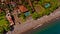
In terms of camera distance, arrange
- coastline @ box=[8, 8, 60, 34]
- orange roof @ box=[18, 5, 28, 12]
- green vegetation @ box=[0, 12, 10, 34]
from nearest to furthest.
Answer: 1. green vegetation @ box=[0, 12, 10, 34]
2. coastline @ box=[8, 8, 60, 34]
3. orange roof @ box=[18, 5, 28, 12]

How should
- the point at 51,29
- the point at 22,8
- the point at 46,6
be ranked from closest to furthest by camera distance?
the point at 51,29
the point at 46,6
the point at 22,8

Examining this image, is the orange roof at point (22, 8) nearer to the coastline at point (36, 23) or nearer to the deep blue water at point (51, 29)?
the coastline at point (36, 23)

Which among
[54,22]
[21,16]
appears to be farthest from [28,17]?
[54,22]

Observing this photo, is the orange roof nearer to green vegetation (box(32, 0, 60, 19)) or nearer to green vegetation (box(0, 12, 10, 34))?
green vegetation (box(32, 0, 60, 19))

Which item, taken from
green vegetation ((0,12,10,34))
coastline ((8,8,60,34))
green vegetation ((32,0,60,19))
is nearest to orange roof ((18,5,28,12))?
green vegetation ((32,0,60,19))

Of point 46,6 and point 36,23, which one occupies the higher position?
point 46,6

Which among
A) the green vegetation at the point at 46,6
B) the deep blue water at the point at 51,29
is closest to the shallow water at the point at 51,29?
the deep blue water at the point at 51,29

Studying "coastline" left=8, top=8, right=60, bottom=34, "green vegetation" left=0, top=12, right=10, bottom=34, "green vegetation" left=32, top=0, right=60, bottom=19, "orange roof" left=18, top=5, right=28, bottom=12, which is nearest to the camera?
"green vegetation" left=0, top=12, right=10, bottom=34

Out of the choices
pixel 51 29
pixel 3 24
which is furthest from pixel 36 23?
pixel 3 24

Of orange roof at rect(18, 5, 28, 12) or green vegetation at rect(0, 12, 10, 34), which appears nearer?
green vegetation at rect(0, 12, 10, 34)

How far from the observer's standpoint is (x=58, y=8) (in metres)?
54.6

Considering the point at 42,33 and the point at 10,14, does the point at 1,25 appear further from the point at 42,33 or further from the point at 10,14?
the point at 42,33

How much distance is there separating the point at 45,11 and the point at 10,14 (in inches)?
271

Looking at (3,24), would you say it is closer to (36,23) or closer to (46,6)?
(36,23)
